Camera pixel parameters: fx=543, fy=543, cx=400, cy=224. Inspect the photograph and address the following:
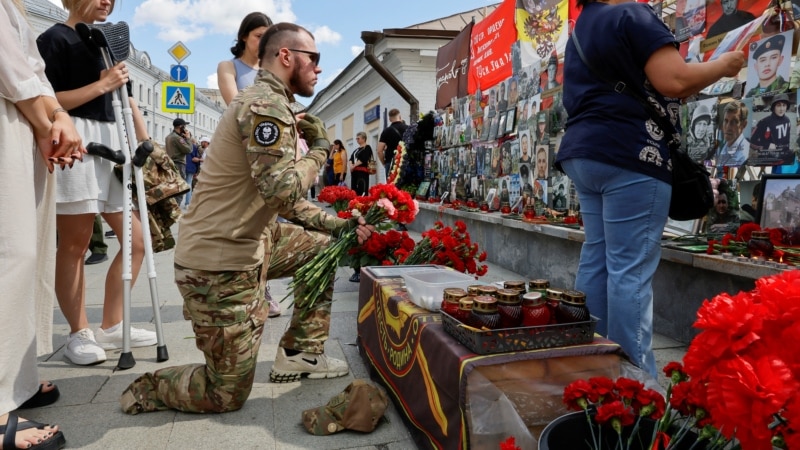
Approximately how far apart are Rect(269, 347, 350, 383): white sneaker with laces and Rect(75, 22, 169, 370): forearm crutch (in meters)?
0.77

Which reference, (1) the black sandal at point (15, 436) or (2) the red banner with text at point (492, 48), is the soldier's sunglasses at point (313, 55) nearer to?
(1) the black sandal at point (15, 436)

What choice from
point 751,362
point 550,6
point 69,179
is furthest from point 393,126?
point 751,362

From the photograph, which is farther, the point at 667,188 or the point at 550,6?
the point at 550,6

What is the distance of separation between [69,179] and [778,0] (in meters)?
4.31

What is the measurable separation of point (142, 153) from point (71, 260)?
74cm

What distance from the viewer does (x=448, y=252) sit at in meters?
3.43

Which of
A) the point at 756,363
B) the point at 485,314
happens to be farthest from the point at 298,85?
the point at 756,363

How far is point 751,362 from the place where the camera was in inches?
37.6

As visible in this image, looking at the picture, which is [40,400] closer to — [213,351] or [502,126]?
[213,351]

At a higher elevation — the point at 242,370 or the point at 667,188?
the point at 667,188

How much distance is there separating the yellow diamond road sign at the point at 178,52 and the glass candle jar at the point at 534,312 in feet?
39.4

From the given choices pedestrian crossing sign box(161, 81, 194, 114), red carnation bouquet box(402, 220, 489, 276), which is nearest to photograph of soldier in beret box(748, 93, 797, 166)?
red carnation bouquet box(402, 220, 489, 276)

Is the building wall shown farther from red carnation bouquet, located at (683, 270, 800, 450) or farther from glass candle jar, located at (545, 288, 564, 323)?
red carnation bouquet, located at (683, 270, 800, 450)

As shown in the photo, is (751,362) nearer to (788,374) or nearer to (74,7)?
(788,374)
